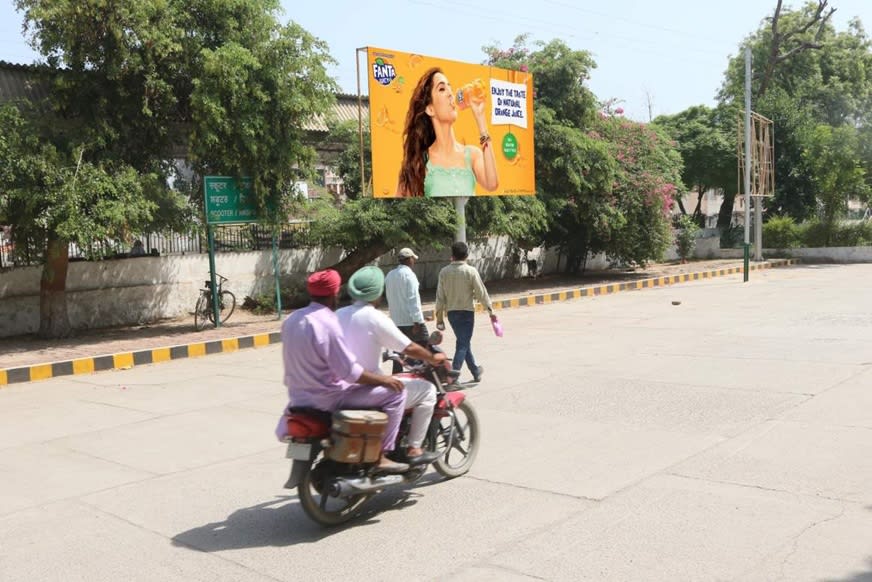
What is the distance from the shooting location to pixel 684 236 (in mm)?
32438

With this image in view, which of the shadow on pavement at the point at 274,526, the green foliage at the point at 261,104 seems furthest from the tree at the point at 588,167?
the shadow on pavement at the point at 274,526

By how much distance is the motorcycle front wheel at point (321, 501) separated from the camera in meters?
4.85

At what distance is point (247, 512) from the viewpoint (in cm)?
536

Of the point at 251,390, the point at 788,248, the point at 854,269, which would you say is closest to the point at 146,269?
the point at 251,390

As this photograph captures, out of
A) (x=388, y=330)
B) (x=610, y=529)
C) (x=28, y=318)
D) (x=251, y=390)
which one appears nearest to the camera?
(x=610, y=529)

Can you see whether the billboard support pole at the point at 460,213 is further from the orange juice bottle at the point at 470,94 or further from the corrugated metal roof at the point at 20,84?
the corrugated metal roof at the point at 20,84

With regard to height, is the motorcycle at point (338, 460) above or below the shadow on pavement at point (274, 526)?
above

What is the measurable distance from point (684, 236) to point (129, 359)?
2475cm

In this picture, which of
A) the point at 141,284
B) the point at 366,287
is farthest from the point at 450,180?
the point at 366,287

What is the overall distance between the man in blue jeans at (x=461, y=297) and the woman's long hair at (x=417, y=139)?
7692mm

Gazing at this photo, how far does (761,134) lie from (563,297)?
39.7ft

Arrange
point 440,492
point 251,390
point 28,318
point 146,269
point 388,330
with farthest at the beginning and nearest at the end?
point 146,269
point 28,318
point 251,390
point 440,492
point 388,330

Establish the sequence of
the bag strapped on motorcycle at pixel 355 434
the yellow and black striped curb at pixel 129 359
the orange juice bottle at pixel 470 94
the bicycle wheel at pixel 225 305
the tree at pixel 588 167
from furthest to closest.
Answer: the tree at pixel 588 167 < the orange juice bottle at pixel 470 94 < the bicycle wheel at pixel 225 305 < the yellow and black striped curb at pixel 129 359 < the bag strapped on motorcycle at pixel 355 434

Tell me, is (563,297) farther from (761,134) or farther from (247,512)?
(247,512)
